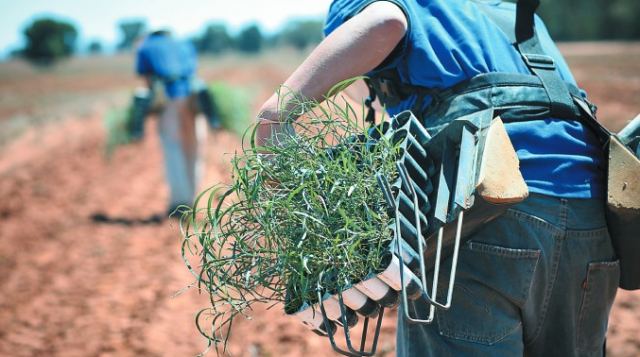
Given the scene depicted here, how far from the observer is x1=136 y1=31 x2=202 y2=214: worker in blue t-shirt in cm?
571

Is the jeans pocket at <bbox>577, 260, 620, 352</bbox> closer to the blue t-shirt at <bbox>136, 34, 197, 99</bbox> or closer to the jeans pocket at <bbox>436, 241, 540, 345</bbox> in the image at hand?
the jeans pocket at <bbox>436, 241, 540, 345</bbox>

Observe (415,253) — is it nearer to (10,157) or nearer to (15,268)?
(15,268)

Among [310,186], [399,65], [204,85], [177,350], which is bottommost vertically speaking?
[177,350]

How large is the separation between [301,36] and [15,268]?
106m

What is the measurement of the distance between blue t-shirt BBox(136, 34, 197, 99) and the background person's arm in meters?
4.62

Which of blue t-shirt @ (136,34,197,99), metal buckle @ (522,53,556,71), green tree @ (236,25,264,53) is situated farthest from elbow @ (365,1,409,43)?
green tree @ (236,25,264,53)

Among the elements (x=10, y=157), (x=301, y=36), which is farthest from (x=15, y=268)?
(x=301, y=36)

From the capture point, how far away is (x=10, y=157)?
11.5 metres

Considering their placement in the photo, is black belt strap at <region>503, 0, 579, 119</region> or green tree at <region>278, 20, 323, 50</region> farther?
green tree at <region>278, 20, 323, 50</region>

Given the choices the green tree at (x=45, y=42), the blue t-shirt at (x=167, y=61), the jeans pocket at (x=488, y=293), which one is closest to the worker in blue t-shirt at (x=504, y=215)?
the jeans pocket at (x=488, y=293)

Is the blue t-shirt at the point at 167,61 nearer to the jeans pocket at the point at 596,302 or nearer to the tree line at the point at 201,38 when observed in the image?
the jeans pocket at the point at 596,302

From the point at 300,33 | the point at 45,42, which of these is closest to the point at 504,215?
the point at 45,42

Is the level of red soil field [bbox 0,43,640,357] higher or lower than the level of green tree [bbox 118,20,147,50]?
higher

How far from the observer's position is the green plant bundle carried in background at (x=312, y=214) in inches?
48.1
